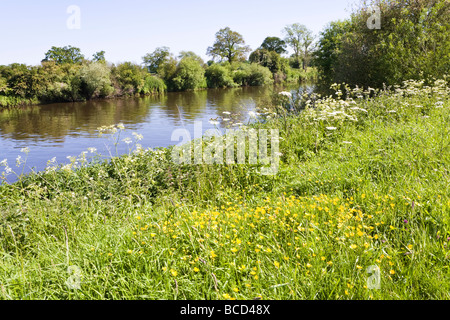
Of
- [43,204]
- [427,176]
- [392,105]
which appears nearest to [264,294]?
[427,176]

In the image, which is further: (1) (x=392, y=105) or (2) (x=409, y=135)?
(1) (x=392, y=105)

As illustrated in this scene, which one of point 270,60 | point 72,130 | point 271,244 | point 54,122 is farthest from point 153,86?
point 271,244

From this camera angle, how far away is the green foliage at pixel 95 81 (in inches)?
1208

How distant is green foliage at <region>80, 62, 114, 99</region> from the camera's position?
30672 mm

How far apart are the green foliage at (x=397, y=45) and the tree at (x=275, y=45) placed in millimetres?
55459

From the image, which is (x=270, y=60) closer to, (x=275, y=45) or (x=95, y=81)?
(x=275, y=45)

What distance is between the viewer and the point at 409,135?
4.89 m

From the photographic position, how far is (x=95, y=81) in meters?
31.1

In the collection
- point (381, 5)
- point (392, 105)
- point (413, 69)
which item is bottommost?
point (392, 105)
